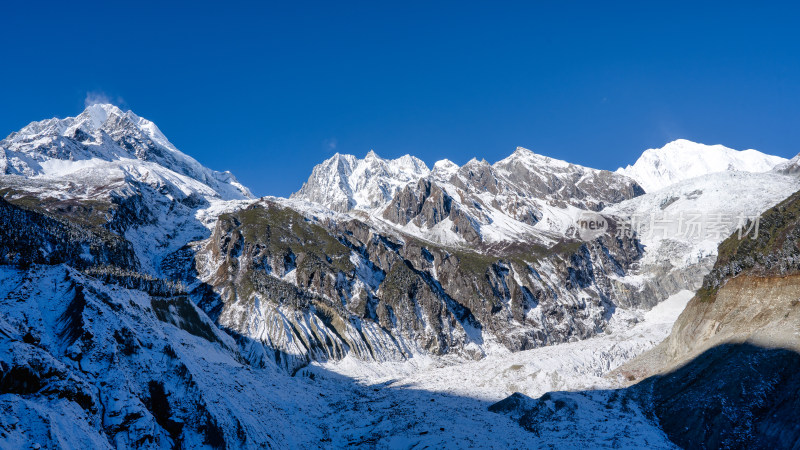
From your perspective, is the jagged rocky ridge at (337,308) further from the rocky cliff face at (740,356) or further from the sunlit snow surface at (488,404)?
the rocky cliff face at (740,356)

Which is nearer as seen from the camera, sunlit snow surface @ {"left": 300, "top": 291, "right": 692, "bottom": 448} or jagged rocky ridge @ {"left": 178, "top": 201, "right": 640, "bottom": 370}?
sunlit snow surface @ {"left": 300, "top": 291, "right": 692, "bottom": 448}

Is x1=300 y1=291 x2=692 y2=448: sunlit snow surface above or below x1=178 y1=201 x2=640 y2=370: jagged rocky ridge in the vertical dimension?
below

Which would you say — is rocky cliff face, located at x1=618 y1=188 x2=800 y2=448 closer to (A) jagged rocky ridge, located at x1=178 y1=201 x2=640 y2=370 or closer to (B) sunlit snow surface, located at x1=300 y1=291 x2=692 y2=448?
(B) sunlit snow surface, located at x1=300 y1=291 x2=692 y2=448

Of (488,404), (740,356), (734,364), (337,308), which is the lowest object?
(488,404)

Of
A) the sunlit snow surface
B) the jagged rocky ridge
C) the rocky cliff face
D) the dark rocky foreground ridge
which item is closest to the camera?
the rocky cliff face

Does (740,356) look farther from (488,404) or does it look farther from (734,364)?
(488,404)

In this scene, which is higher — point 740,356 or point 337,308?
point 337,308

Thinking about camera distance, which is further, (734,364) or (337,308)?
(337,308)

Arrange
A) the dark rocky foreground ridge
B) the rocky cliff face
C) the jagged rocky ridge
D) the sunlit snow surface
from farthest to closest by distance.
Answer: the jagged rocky ridge, the sunlit snow surface, the dark rocky foreground ridge, the rocky cliff face

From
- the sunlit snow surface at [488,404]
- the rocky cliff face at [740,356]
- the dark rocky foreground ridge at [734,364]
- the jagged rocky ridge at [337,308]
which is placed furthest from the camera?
the jagged rocky ridge at [337,308]

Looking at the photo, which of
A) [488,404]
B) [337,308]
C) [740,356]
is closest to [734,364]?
[740,356]

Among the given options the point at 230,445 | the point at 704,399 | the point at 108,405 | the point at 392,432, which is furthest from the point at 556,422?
the point at 108,405

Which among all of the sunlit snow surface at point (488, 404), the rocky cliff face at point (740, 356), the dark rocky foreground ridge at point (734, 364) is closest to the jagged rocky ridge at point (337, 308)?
the sunlit snow surface at point (488, 404)

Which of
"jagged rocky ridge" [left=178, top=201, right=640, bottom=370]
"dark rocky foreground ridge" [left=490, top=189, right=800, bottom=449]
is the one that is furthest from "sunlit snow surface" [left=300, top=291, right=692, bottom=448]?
"jagged rocky ridge" [left=178, top=201, right=640, bottom=370]
